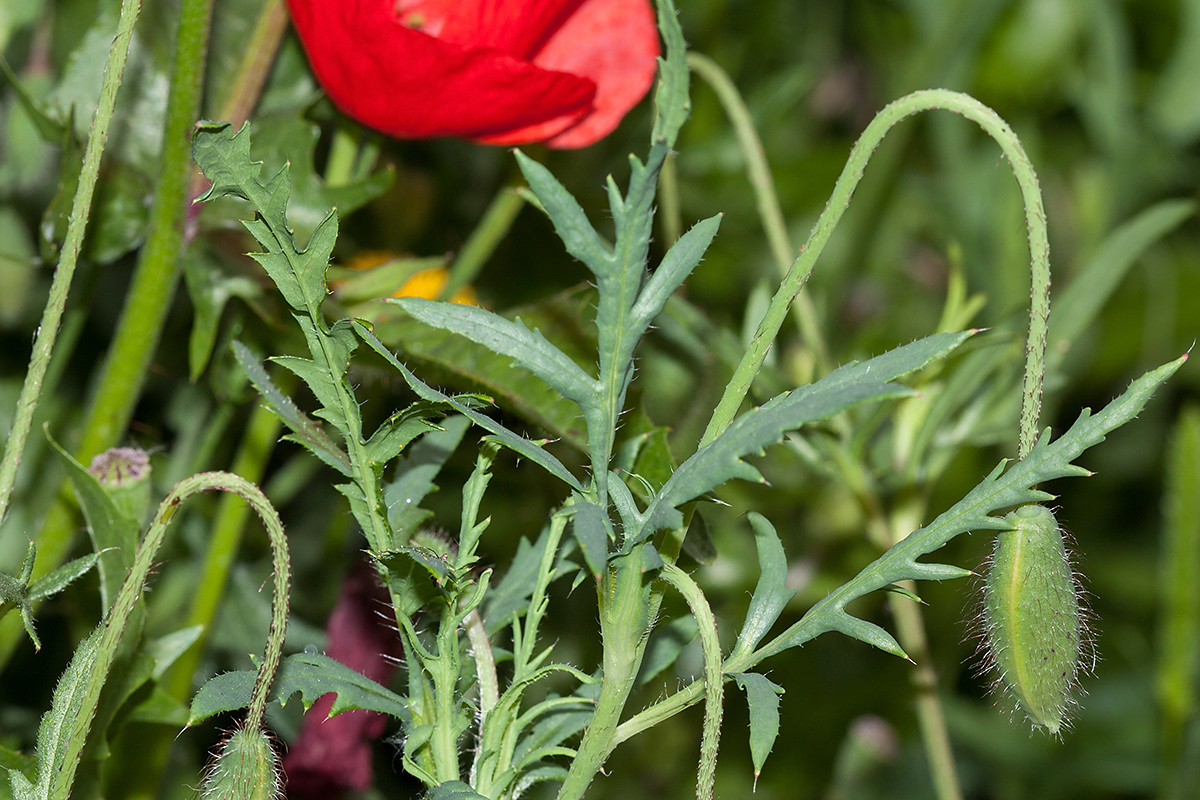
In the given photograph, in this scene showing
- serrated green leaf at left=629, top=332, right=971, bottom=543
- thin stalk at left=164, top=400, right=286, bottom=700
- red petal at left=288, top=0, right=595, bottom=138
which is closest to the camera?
serrated green leaf at left=629, top=332, right=971, bottom=543

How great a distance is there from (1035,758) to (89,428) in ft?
2.39

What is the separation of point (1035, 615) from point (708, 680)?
0.11 meters

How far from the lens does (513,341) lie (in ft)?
1.06

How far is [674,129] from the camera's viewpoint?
329mm

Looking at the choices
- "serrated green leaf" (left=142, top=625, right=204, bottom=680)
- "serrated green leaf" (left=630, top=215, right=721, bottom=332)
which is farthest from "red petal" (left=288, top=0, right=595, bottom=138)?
"serrated green leaf" (left=142, top=625, right=204, bottom=680)

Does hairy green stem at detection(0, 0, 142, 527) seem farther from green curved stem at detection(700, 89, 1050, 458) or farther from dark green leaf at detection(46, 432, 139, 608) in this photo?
green curved stem at detection(700, 89, 1050, 458)

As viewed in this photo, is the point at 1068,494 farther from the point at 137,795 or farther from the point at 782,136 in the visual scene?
the point at 137,795

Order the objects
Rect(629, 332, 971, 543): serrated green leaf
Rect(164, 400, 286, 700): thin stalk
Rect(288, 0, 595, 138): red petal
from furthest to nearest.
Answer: Rect(164, 400, 286, 700): thin stalk < Rect(288, 0, 595, 138): red petal < Rect(629, 332, 971, 543): serrated green leaf

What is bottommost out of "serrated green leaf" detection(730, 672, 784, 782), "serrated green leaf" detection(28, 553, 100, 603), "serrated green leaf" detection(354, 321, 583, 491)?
"serrated green leaf" detection(730, 672, 784, 782)

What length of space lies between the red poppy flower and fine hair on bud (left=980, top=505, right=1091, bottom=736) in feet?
0.72

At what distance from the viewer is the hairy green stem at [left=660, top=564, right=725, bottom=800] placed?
1.01ft

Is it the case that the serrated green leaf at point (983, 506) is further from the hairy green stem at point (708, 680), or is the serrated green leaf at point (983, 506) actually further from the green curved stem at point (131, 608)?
the green curved stem at point (131, 608)

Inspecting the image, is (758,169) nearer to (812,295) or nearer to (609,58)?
(609,58)

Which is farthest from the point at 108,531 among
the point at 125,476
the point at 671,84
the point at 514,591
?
the point at 671,84
